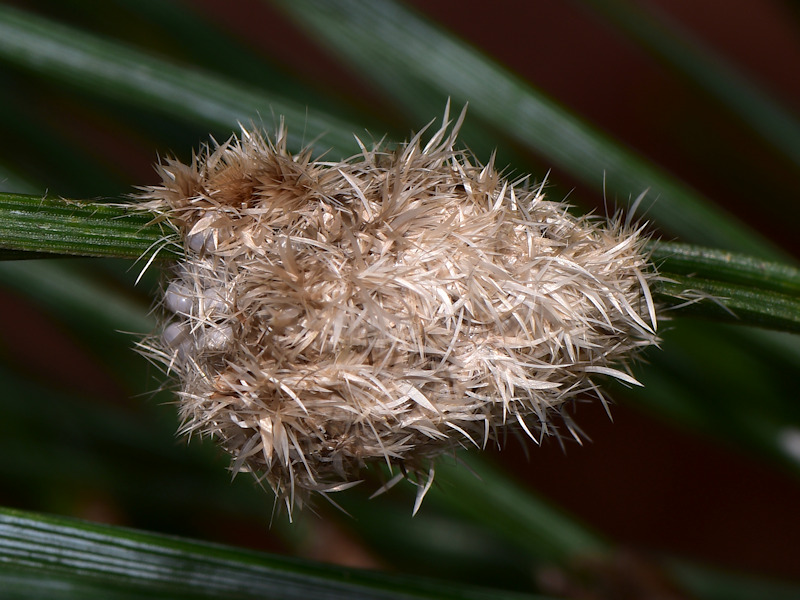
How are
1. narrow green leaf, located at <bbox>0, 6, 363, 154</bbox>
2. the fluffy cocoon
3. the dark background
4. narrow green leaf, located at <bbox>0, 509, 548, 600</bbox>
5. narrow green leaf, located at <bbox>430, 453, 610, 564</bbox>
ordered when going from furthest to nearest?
the dark background
narrow green leaf, located at <bbox>430, 453, 610, 564</bbox>
narrow green leaf, located at <bbox>0, 6, 363, 154</bbox>
narrow green leaf, located at <bbox>0, 509, 548, 600</bbox>
the fluffy cocoon

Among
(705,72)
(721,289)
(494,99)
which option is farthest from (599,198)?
(721,289)

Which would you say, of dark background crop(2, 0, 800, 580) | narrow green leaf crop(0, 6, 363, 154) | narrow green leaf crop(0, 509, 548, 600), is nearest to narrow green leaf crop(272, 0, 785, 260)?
narrow green leaf crop(0, 6, 363, 154)

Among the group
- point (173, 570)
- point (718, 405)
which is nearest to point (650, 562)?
point (718, 405)

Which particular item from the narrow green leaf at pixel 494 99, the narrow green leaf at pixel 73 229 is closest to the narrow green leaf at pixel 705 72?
the narrow green leaf at pixel 494 99

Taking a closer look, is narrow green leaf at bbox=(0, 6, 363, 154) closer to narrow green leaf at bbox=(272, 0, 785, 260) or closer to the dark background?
narrow green leaf at bbox=(272, 0, 785, 260)

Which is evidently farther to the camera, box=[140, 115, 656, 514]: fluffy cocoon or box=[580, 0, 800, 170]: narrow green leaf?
box=[580, 0, 800, 170]: narrow green leaf

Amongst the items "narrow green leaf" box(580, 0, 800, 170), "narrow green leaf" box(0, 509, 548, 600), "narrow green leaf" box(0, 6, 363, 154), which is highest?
"narrow green leaf" box(580, 0, 800, 170)

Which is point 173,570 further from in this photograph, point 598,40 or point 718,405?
point 598,40
